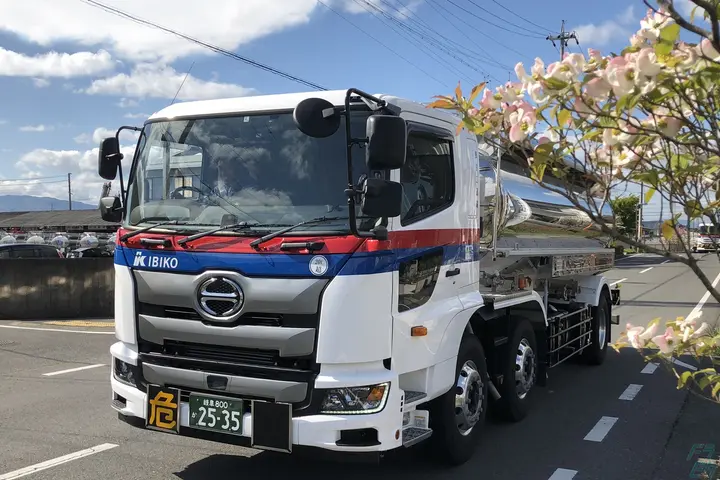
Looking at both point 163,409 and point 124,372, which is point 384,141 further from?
point 124,372

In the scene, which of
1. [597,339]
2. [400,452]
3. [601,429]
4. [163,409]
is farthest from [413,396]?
[597,339]

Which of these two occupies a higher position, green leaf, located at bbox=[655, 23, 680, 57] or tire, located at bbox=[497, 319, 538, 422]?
green leaf, located at bbox=[655, 23, 680, 57]

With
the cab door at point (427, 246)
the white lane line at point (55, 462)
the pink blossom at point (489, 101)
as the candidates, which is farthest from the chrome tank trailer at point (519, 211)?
the white lane line at point (55, 462)

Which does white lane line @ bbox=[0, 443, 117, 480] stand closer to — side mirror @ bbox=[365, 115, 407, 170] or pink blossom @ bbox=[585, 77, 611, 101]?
side mirror @ bbox=[365, 115, 407, 170]

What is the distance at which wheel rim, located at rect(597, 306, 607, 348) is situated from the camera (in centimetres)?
864

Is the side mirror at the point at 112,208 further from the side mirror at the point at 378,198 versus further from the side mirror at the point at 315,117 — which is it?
the side mirror at the point at 378,198

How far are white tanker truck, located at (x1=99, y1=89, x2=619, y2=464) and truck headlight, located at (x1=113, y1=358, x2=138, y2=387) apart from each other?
0.01 metres

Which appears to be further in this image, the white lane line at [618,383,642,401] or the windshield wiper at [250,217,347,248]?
the white lane line at [618,383,642,401]

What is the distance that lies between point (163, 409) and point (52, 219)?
5674 cm

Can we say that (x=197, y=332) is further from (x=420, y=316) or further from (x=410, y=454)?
(x=410, y=454)

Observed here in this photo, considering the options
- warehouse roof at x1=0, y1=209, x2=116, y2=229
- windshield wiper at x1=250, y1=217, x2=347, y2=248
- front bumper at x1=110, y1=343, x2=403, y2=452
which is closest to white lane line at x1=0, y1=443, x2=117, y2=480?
front bumper at x1=110, y1=343, x2=403, y2=452

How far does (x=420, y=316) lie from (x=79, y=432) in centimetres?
334

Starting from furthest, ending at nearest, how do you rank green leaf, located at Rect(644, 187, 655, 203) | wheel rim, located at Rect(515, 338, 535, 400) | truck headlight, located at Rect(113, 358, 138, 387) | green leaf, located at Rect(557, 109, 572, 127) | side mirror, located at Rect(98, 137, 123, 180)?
wheel rim, located at Rect(515, 338, 535, 400) → side mirror, located at Rect(98, 137, 123, 180) → truck headlight, located at Rect(113, 358, 138, 387) → green leaf, located at Rect(644, 187, 655, 203) → green leaf, located at Rect(557, 109, 572, 127)

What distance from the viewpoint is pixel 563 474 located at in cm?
458
